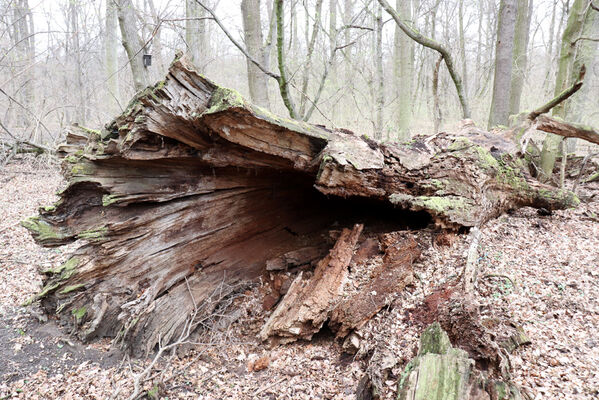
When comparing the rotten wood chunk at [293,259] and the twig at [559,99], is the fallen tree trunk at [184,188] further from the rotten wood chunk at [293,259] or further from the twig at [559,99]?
the twig at [559,99]

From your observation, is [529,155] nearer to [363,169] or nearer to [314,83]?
[363,169]

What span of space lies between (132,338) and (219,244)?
1372 millimetres

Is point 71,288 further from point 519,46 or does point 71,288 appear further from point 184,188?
point 519,46

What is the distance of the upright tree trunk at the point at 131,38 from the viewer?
6445 mm

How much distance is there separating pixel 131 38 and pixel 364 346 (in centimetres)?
677

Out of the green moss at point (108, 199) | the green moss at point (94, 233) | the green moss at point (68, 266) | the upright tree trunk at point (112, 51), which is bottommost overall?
the green moss at point (68, 266)

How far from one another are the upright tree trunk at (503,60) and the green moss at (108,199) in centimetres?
686

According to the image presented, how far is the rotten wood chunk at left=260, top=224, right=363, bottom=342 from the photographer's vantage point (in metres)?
3.39

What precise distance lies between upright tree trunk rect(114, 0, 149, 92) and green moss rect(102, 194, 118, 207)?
398cm

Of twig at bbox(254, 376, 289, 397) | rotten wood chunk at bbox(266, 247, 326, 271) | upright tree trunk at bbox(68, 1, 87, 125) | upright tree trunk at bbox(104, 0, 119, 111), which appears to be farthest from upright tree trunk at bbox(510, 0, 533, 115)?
upright tree trunk at bbox(68, 1, 87, 125)

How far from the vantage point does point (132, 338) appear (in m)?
3.40

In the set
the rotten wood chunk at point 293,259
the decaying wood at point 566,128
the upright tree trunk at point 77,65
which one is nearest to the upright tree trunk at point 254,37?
the rotten wood chunk at point 293,259

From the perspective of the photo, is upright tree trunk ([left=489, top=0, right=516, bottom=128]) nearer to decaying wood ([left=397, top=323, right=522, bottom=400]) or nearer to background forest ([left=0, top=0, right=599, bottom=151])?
background forest ([left=0, top=0, right=599, bottom=151])

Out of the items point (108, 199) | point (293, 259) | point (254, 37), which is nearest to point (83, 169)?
point (108, 199)
